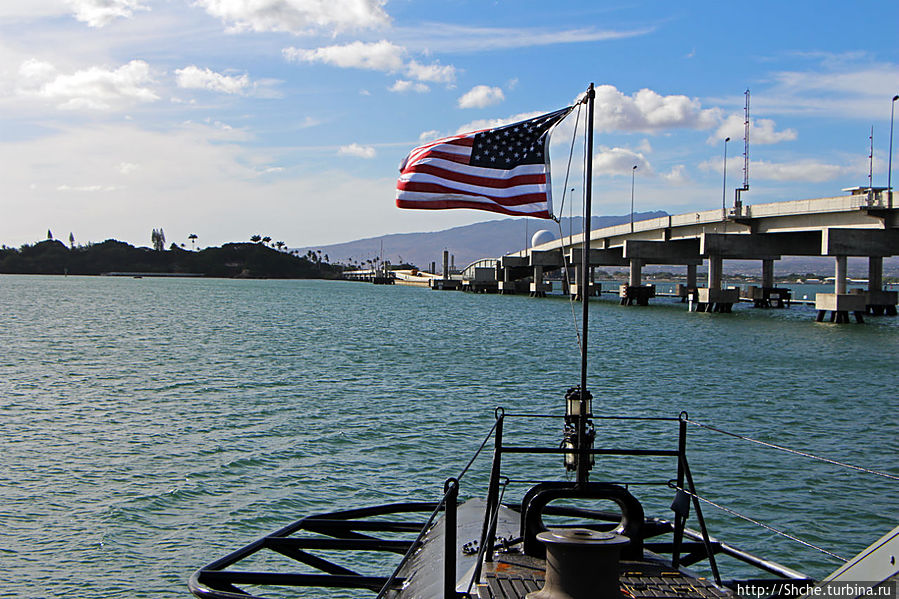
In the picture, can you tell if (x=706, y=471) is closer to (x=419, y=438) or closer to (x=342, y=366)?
(x=419, y=438)

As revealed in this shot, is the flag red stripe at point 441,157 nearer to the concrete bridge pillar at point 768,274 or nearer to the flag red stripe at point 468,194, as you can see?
the flag red stripe at point 468,194

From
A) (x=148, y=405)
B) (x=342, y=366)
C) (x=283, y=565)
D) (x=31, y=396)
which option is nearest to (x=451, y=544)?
(x=283, y=565)

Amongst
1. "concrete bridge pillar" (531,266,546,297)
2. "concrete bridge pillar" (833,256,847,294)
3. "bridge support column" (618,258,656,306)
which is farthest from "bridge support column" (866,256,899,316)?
"concrete bridge pillar" (531,266,546,297)

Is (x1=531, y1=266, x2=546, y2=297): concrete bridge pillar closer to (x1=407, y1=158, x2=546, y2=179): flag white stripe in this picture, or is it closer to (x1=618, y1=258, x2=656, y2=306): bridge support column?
(x1=618, y1=258, x2=656, y2=306): bridge support column

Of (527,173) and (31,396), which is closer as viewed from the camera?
(527,173)

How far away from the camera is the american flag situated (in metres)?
12.5

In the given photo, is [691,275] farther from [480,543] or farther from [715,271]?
[480,543]

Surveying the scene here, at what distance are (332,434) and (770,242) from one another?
81760mm

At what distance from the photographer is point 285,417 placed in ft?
95.9

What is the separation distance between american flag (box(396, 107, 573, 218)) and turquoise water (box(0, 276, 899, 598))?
7509 millimetres

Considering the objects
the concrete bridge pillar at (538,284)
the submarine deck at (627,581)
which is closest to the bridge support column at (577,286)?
the concrete bridge pillar at (538,284)

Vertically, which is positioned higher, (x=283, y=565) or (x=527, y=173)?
(x=527, y=173)

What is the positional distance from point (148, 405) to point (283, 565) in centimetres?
1830

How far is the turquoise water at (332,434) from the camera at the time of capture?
16.0 meters
